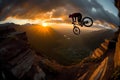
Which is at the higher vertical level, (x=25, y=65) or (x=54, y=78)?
(x=25, y=65)

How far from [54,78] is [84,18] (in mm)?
41974

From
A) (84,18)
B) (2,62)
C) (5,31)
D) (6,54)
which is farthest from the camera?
(5,31)

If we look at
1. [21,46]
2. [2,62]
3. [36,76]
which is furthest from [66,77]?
[2,62]

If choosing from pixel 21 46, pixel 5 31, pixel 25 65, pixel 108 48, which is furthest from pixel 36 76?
pixel 108 48

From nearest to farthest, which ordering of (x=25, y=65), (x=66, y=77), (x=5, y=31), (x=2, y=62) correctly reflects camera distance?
(x=2, y=62), (x=25, y=65), (x=5, y=31), (x=66, y=77)

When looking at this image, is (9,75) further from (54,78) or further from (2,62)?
(54,78)

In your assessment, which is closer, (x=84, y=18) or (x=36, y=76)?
(x=84, y=18)

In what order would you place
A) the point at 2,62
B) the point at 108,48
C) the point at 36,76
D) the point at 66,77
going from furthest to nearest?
the point at 108,48 < the point at 66,77 < the point at 36,76 < the point at 2,62

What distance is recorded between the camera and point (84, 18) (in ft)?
83.0

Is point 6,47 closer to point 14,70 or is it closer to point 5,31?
point 14,70

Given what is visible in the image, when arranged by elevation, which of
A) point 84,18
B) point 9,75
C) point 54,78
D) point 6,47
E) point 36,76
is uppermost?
point 84,18

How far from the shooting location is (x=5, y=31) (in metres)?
55.6

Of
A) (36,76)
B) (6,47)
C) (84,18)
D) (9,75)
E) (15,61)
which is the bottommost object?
(36,76)

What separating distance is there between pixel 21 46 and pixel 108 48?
144 feet
